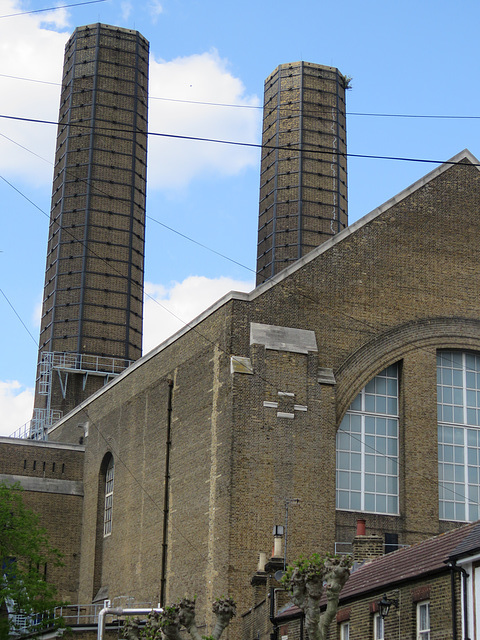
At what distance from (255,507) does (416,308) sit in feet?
28.7

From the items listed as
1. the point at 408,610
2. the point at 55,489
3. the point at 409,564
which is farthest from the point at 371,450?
the point at 55,489

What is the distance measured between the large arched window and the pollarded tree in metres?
15.2

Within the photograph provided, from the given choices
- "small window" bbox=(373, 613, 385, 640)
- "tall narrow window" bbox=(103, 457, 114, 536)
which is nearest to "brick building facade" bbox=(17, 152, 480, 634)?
"tall narrow window" bbox=(103, 457, 114, 536)

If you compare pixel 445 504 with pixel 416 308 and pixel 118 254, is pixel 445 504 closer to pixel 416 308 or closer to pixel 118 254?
pixel 416 308

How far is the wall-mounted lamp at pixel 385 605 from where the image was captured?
836 inches

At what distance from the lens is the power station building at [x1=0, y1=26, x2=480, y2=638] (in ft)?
105

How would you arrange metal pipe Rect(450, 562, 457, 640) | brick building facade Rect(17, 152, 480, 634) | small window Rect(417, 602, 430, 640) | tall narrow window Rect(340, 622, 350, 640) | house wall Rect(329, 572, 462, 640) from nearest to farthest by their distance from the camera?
metal pipe Rect(450, 562, 457, 640), house wall Rect(329, 572, 462, 640), small window Rect(417, 602, 430, 640), tall narrow window Rect(340, 622, 350, 640), brick building facade Rect(17, 152, 480, 634)

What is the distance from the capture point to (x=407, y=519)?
111 feet

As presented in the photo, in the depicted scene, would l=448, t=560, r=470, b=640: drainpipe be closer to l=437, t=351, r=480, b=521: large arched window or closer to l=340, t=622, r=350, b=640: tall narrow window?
l=340, t=622, r=350, b=640: tall narrow window

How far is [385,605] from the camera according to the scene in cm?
2125

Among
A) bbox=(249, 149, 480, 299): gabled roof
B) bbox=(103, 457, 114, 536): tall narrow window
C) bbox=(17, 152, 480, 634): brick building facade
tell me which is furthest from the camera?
bbox=(103, 457, 114, 536): tall narrow window

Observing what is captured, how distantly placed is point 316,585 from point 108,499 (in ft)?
79.8

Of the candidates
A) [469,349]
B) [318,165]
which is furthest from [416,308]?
[318,165]

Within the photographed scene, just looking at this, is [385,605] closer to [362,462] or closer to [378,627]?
[378,627]
